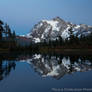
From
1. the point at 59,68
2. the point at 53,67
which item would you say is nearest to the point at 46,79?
the point at 59,68

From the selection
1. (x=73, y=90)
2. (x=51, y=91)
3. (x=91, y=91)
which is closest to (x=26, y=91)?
(x=51, y=91)

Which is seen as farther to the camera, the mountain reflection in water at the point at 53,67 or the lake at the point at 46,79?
the mountain reflection in water at the point at 53,67

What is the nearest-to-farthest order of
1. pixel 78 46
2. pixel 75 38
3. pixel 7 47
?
pixel 7 47 → pixel 78 46 → pixel 75 38

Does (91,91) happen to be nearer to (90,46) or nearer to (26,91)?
(26,91)

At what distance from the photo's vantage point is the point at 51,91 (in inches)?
316

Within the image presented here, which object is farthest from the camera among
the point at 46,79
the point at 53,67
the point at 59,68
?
the point at 53,67

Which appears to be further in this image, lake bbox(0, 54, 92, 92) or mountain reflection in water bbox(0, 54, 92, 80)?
mountain reflection in water bbox(0, 54, 92, 80)

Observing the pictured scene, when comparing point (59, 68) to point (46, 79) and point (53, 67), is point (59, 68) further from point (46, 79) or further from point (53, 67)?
point (46, 79)

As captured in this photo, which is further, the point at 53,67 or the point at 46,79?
the point at 53,67

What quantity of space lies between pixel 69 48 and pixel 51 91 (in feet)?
285

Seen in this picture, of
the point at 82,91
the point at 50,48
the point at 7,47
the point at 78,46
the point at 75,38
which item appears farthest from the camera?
the point at 50,48

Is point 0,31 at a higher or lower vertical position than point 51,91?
higher

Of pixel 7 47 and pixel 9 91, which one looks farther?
pixel 7 47

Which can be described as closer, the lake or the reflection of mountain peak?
the lake
